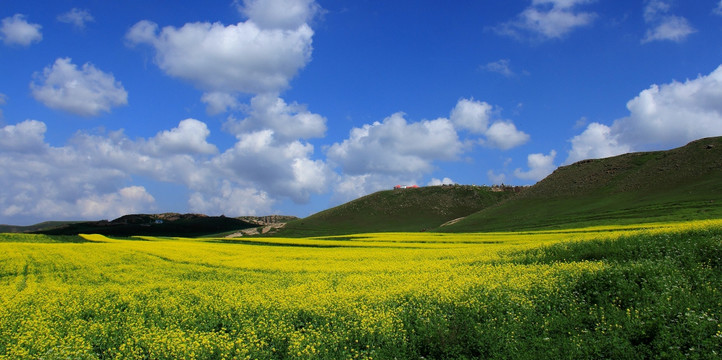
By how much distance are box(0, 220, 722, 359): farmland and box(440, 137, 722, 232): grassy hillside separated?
3971 centimetres

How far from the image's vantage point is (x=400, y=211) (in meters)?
124

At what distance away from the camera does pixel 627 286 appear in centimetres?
1352

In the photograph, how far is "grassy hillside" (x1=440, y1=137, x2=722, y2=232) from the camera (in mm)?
58938

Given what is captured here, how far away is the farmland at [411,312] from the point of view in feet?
34.0

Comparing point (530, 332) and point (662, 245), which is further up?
point (662, 245)

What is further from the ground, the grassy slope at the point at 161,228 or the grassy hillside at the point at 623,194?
the grassy hillside at the point at 623,194

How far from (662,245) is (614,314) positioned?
11.2m

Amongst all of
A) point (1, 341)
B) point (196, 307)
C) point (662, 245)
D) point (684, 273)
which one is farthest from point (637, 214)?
point (1, 341)

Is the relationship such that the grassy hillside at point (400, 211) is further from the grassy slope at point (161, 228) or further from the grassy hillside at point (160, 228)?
the grassy slope at point (161, 228)

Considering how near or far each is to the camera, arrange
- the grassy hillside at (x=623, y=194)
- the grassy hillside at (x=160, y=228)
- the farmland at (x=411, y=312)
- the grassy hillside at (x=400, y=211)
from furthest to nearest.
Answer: the grassy hillside at (x=160, y=228) → the grassy hillside at (x=400, y=211) → the grassy hillside at (x=623, y=194) → the farmland at (x=411, y=312)

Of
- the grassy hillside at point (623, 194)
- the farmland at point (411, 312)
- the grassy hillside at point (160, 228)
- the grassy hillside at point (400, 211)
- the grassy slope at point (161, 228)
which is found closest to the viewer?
the farmland at point (411, 312)

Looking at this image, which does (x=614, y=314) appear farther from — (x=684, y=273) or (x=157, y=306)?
(x=157, y=306)

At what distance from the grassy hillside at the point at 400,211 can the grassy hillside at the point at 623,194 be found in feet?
69.4

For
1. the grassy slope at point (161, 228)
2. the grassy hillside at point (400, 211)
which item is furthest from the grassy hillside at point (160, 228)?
the grassy hillside at point (400, 211)
